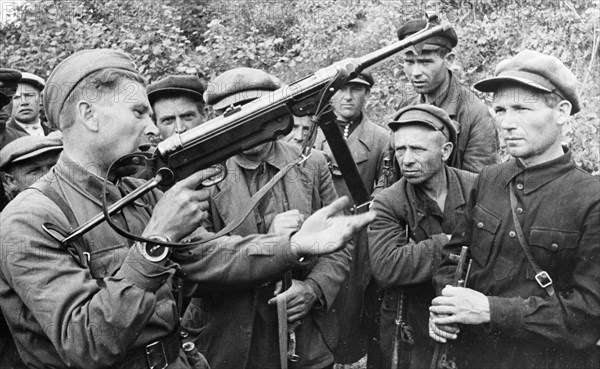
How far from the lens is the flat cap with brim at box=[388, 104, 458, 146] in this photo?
4754 mm

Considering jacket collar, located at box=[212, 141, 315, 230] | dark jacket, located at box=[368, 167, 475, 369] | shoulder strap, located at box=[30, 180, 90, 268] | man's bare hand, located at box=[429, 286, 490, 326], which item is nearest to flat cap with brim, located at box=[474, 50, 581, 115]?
dark jacket, located at box=[368, 167, 475, 369]

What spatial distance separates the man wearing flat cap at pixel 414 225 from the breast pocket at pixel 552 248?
0.88 meters

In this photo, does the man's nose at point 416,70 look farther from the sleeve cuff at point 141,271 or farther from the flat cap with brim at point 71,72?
the sleeve cuff at point 141,271

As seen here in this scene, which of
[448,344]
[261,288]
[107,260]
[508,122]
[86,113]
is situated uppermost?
[86,113]

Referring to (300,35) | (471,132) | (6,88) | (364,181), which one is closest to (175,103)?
(6,88)

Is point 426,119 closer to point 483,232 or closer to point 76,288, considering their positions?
point 483,232

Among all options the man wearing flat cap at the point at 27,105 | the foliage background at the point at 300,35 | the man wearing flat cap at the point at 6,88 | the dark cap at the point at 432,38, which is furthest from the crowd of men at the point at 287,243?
the foliage background at the point at 300,35

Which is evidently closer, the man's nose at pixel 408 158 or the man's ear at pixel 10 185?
the man's nose at pixel 408 158

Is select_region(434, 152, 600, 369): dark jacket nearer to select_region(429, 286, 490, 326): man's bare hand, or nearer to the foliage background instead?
select_region(429, 286, 490, 326): man's bare hand

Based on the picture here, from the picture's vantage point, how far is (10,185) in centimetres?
489

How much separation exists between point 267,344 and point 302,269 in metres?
0.56

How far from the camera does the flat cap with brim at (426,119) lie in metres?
4.75

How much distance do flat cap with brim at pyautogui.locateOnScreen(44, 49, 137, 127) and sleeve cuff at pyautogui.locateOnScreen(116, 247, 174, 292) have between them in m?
0.87

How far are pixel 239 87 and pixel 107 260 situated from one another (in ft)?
6.15
